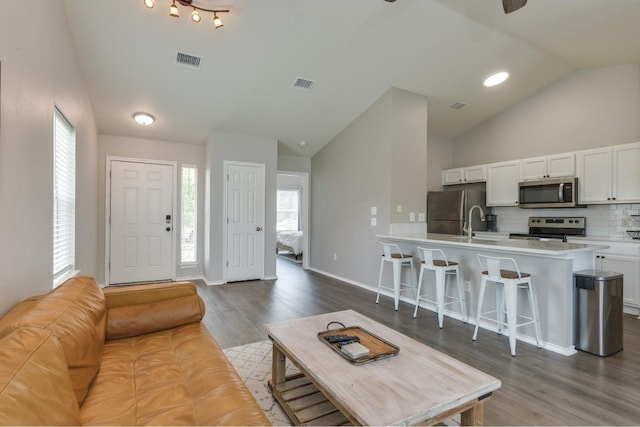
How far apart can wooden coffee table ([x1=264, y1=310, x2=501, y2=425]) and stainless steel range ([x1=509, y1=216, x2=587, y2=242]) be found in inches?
165

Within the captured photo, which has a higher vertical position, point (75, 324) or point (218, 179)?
point (218, 179)

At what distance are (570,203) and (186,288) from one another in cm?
521

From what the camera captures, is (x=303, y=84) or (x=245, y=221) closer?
(x=303, y=84)

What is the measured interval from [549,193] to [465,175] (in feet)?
5.09

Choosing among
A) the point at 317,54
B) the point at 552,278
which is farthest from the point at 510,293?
the point at 317,54

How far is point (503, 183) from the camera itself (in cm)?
558

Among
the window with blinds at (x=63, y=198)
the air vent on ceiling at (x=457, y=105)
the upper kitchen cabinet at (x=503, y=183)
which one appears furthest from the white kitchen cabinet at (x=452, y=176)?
the window with blinds at (x=63, y=198)

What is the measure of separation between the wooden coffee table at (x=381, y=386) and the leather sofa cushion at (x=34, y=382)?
987 mm

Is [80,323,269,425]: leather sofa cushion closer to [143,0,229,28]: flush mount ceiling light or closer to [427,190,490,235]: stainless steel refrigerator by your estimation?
[143,0,229,28]: flush mount ceiling light

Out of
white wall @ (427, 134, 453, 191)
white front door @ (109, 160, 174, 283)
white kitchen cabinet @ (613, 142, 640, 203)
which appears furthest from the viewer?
white wall @ (427, 134, 453, 191)

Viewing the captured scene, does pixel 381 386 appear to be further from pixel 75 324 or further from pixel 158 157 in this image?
pixel 158 157

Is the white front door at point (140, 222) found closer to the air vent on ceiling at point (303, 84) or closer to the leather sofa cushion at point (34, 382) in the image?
the air vent on ceiling at point (303, 84)

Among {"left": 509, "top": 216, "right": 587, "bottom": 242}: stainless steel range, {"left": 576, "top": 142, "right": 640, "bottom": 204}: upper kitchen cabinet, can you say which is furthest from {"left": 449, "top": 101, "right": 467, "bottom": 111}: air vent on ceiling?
{"left": 509, "top": 216, "right": 587, "bottom": 242}: stainless steel range

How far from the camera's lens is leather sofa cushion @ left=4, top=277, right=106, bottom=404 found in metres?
1.35
